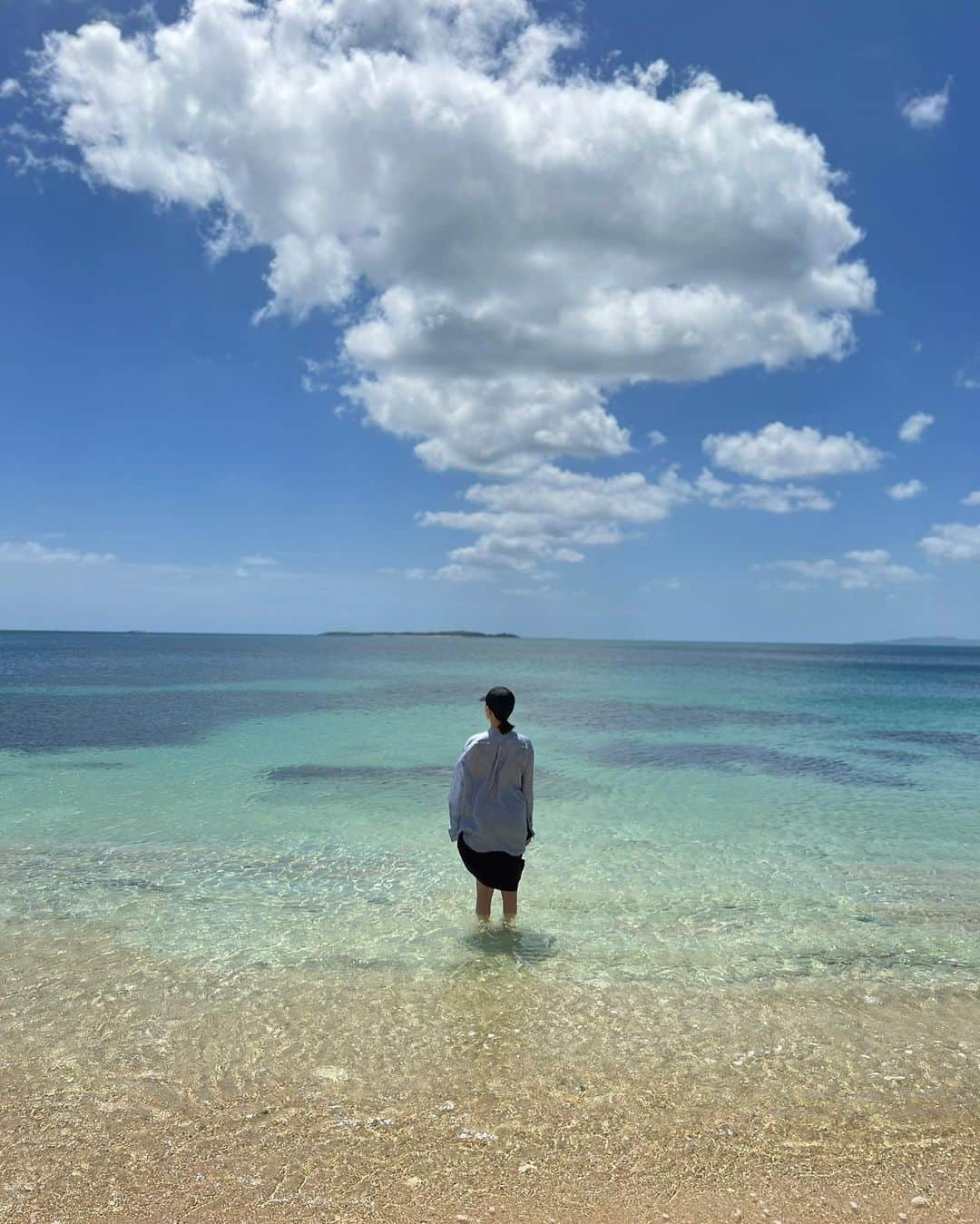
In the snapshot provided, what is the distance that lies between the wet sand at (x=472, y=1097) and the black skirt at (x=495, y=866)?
0.78 meters

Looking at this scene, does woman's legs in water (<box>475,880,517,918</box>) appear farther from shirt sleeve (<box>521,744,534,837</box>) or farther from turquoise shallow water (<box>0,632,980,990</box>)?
shirt sleeve (<box>521,744,534,837</box>)

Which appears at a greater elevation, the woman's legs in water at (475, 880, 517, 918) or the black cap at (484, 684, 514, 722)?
the black cap at (484, 684, 514, 722)

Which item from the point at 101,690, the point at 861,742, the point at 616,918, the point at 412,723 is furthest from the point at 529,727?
the point at 101,690

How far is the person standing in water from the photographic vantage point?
7250 mm

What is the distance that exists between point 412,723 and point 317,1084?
2449 cm

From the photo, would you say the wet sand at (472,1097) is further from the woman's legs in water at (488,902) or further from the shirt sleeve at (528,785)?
the shirt sleeve at (528,785)

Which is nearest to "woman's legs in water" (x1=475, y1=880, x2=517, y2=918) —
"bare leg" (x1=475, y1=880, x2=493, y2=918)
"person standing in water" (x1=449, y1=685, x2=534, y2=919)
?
"bare leg" (x1=475, y1=880, x2=493, y2=918)

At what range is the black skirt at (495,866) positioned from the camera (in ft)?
24.5

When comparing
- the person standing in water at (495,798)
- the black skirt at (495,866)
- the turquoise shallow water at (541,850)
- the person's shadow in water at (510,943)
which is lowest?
the turquoise shallow water at (541,850)

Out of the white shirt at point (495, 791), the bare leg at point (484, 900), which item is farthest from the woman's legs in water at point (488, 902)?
the white shirt at point (495, 791)

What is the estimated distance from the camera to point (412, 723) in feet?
97.2

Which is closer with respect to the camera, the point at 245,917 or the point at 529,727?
the point at 245,917

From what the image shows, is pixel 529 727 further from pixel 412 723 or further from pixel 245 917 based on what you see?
pixel 245 917

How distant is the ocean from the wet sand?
0.10 feet
